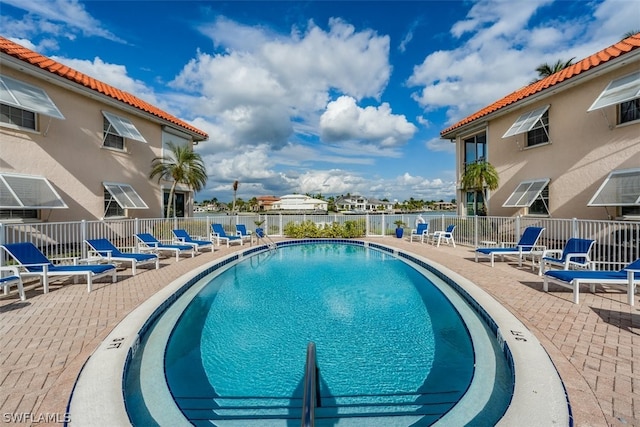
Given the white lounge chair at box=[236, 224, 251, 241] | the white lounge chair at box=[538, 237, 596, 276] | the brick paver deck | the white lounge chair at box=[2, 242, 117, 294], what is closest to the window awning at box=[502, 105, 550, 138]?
the white lounge chair at box=[538, 237, 596, 276]

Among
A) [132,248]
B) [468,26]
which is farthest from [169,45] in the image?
[468,26]

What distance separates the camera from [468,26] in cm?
1426

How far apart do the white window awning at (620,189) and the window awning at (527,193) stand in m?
2.47

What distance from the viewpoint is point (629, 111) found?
10242 millimetres

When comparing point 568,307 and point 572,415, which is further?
point 568,307

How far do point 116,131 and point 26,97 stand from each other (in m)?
4.49

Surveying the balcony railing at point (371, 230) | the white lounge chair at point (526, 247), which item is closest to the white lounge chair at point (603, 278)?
the balcony railing at point (371, 230)

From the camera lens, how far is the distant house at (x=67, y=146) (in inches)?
392

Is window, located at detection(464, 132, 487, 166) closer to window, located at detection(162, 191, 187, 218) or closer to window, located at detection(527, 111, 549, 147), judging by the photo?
window, located at detection(527, 111, 549, 147)

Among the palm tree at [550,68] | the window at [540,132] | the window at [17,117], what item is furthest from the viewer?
the palm tree at [550,68]

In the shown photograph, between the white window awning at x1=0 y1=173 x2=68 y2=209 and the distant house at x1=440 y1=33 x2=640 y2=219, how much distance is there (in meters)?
18.5

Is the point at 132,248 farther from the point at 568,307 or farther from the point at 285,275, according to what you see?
the point at 568,307

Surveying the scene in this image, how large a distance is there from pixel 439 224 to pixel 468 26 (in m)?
10.1

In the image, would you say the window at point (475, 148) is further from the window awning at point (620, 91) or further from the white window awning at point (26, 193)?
the white window awning at point (26, 193)
